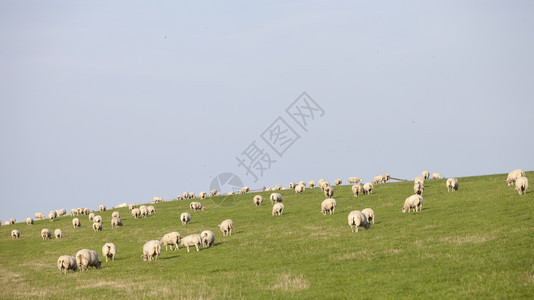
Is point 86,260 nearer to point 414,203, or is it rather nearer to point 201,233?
point 201,233

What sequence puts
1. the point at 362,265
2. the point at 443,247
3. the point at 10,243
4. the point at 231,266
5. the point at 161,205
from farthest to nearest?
the point at 161,205 < the point at 10,243 < the point at 231,266 < the point at 443,247 < the point at 362,265

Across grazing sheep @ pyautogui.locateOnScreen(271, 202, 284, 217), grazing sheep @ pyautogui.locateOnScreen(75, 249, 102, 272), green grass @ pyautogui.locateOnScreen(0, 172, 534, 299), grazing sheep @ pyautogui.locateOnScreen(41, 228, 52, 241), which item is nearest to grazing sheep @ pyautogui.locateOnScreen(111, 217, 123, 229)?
grazing sheep @ pyautogui.locateOnScreen(41, 228, 52, 241)

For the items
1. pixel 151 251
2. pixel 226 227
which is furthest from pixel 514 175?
pixel 151 251

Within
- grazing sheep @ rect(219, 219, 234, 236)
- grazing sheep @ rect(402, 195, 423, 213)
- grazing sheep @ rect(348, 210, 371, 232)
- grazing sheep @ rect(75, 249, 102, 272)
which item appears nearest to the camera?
grazing sheep @ rect(75, 249, 102, 272)

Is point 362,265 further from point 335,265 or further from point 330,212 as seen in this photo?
point 330,212

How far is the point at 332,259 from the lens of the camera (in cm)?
2539

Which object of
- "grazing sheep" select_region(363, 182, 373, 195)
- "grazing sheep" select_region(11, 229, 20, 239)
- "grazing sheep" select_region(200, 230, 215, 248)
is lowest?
"grazing sheep" select_region(200, 230, 215, 248)

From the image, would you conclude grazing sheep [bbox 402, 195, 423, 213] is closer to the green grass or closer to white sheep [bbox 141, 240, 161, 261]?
the green grass

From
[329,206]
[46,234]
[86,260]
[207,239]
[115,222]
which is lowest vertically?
[86,260]

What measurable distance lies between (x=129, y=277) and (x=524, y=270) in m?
18.7

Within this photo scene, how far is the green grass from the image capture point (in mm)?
18859

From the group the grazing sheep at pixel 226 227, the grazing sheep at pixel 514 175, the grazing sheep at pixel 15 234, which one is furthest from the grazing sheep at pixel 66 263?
the grazing sheep at pixel 514 175

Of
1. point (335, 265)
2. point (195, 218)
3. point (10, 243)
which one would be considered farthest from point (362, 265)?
point (10, 243)

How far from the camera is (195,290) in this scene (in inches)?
817
